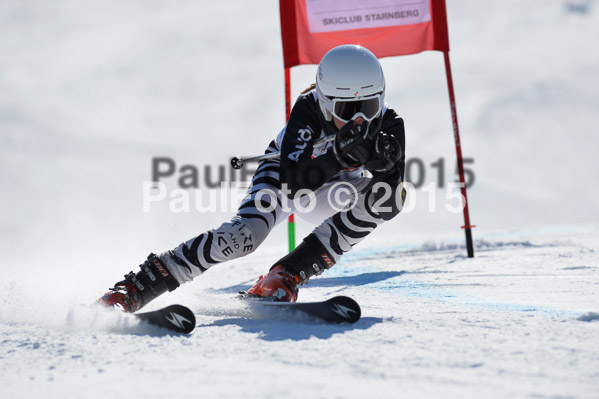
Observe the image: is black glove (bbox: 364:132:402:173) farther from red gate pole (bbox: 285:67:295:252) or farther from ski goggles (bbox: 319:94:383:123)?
red gate pole (bbox: 285:67:295:252)

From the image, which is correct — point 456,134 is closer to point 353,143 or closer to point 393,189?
point 393,189

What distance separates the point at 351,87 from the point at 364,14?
12.5 feet

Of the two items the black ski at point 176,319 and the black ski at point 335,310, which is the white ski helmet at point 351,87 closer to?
the black ski at point 335,310

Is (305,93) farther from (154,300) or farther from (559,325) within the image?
(559,325)

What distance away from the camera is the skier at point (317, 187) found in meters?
3.11

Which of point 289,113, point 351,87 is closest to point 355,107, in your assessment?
point 351,87

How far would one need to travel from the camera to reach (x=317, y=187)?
3.31 meters

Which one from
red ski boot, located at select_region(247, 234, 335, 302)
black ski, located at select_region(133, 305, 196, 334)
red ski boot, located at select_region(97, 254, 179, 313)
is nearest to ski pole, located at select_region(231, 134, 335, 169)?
red ski boot, located at select_region(247, 234, 335, 302)

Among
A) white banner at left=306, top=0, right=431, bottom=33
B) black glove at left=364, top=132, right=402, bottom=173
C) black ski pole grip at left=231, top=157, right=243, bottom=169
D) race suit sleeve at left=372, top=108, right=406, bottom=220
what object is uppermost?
white banner at left=306, top=0, right=431, bottom=33

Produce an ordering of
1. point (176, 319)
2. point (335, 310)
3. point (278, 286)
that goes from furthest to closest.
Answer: point (278, 286), point (335, 310), point (176, 319)

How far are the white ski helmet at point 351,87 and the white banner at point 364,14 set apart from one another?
3.54 meters

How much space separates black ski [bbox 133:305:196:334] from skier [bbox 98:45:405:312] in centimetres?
56

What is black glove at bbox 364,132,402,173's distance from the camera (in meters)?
3.12

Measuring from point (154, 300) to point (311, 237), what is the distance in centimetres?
94
